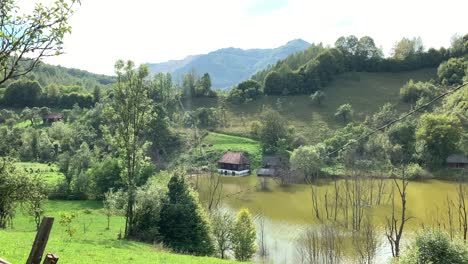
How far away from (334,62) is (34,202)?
3992 inches

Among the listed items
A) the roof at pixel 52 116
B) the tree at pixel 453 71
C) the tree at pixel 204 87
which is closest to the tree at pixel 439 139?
the tree at pixel 453 71

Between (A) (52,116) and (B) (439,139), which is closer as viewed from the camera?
(B) (439,139)

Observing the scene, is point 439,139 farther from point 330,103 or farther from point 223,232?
point 223,232

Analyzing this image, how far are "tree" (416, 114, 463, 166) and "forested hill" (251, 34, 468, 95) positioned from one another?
44314mm

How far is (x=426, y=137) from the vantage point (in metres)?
64.4

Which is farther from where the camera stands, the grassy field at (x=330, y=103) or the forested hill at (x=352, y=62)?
the forested hill at (x=352, y=62)

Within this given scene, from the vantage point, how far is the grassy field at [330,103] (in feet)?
286

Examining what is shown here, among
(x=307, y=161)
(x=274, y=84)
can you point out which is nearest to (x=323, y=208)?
(x=307, y=161)

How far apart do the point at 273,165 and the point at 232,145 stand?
50.0ft

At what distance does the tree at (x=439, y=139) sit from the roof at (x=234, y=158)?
1252 inches

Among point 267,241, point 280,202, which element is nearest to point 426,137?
point 280,202

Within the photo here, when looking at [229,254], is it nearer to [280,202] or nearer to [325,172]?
[280,202]

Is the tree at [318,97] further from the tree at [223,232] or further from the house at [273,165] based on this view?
the tree at [223,232]

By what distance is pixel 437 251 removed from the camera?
14.8 meters
